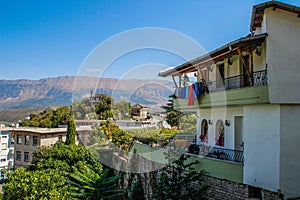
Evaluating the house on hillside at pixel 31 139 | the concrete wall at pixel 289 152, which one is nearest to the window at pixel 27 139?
the house on hillside at pixel 31 139

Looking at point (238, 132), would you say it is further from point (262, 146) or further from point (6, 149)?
point (6, 149)

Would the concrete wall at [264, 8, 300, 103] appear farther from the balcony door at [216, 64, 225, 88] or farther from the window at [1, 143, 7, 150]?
the window at [1, 143, 7, 150]

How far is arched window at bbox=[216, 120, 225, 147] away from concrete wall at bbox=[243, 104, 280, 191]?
13.2 feet

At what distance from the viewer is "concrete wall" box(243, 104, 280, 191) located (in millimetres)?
7770

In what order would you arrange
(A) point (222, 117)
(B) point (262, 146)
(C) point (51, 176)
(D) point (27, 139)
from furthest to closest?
(D) point (27, 139)
(C) point (51, 176)
(A) point (222, 117)
(B) point (262, 146)

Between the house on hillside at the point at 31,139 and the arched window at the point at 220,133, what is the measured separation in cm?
2026

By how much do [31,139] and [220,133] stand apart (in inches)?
1007

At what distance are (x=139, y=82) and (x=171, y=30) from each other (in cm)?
614

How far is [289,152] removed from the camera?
7.74 metres

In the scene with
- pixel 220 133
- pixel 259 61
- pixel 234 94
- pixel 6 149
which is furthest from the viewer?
pixel 6 149

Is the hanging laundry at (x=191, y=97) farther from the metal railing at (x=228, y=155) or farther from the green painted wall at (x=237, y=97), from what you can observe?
the metal railing at (x=228, y=155)

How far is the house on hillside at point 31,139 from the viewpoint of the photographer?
97.5 feet

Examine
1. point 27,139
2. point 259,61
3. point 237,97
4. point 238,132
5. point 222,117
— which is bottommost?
point 27,139

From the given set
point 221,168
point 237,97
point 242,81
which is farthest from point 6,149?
point 237,97
